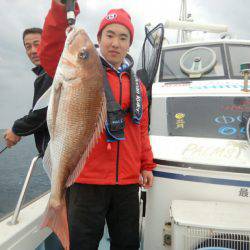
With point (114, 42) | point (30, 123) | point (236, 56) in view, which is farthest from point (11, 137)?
point (236, 56)

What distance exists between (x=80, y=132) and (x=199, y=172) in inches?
50.3

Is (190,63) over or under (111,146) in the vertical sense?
over

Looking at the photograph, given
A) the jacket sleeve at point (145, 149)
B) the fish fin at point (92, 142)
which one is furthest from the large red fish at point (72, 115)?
the jacket sleeve at point (145, 149)

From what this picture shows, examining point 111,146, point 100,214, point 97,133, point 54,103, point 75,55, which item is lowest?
point 100,214

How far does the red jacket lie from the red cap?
0.41m

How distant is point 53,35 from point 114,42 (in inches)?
22.0

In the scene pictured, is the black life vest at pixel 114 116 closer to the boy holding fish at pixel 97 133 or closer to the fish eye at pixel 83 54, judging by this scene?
the boy holding fish at pixel 97 133

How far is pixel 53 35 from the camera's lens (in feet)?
9.25

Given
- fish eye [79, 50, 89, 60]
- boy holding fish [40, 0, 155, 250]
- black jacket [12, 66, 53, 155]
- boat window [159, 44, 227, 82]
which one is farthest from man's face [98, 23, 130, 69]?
boat window [159, 44, 227, 82]

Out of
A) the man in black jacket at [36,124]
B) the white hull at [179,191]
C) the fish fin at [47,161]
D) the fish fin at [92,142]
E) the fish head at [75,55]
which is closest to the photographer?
the fish head at [75,55]

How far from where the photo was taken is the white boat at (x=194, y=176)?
268 cm

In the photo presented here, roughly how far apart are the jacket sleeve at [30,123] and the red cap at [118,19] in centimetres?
98

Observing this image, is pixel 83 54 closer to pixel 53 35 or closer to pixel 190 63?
pixel 53 35

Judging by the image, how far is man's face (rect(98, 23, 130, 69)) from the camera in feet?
10.2
